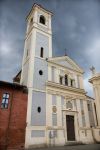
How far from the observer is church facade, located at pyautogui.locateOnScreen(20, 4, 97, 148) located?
1762 cm

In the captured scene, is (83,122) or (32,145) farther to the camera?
(83,122)

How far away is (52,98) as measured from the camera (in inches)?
795

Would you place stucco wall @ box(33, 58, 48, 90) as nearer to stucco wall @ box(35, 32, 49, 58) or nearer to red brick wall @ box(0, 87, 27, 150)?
stucco wall @ box(35, 32, 49, 58)

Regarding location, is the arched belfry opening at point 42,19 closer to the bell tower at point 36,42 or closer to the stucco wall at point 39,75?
the bell tower at point 36,42

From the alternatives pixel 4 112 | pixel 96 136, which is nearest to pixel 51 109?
pixel 4 112

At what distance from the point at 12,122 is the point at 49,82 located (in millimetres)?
7627

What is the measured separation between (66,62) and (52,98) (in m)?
8.02

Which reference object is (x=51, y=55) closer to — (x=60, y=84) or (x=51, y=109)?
(x=60, y=84)

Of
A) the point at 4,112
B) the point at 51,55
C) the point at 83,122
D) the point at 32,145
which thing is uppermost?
the point at 51,55

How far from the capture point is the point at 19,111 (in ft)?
54.9

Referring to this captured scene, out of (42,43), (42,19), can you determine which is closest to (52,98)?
(42,43)

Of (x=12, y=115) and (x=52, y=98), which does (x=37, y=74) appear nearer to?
(x=52, y=98)

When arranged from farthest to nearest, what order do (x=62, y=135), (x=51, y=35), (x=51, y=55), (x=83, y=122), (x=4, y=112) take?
(x=51, y=35)
(x=51, y=55)
(x=83, y=122)
(x=62, y=135)
(x=4, y=112)

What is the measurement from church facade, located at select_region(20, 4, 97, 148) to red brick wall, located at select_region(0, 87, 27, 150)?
0.69 meters
